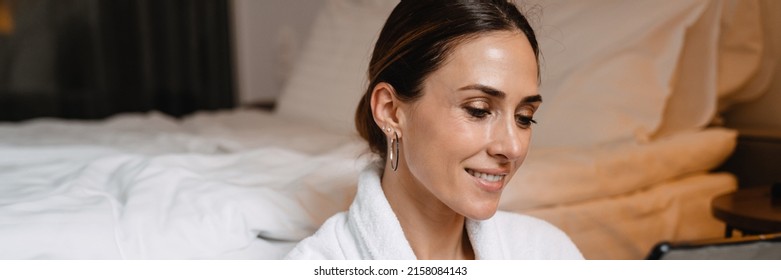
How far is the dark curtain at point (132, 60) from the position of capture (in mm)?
2791

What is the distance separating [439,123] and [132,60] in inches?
95.5

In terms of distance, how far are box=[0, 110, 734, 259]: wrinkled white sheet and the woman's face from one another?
28cm

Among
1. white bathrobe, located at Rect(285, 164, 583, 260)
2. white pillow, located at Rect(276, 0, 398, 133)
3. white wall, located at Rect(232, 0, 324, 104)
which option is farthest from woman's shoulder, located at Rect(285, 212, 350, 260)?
white wall, located at Rect(232, 0, 324, 104)

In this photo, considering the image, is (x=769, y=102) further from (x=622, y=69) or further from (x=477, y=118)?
(x=477, y=118)

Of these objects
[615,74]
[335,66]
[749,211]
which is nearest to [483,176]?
[749,211]

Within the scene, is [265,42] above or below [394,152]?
below

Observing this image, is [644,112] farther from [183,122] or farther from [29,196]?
[183,122]

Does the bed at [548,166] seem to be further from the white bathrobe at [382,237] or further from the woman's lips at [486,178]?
the woman's lips at [486,178]

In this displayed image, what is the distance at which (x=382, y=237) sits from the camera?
822 millimetres

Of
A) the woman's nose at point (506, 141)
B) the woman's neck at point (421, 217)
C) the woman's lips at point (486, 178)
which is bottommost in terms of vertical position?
the woman's neck at point (421, 217)

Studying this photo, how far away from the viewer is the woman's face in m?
0.77

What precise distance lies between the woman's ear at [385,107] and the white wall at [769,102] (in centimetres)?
92

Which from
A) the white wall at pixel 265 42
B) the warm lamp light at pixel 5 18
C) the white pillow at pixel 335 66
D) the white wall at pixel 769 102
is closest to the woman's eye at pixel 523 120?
the white wall at pixel 769 102

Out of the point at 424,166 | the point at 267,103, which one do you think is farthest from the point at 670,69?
the point at 267,103
